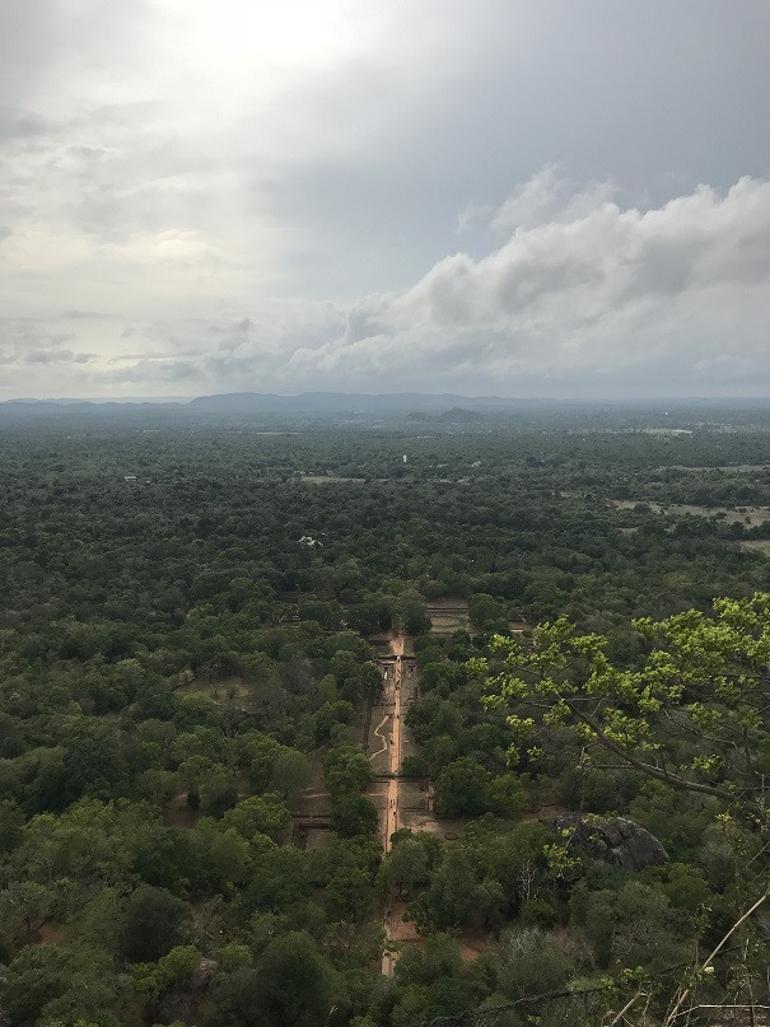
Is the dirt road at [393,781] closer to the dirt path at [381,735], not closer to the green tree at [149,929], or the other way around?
the dirt path at [381,735]

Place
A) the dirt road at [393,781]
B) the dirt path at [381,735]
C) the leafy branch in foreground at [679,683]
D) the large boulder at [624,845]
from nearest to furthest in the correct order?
the leafy branch in foreground at [679,683] < the dirt road at [393,781] < the large boulder at [624,845] < the dirt path at [381,735]

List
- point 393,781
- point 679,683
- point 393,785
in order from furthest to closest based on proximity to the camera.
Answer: point 393,781 → point 393,785 → point 679,683

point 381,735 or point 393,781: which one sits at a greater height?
point 381,735

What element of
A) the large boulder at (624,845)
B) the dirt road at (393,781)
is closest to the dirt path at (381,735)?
the dirt road at (393,781)

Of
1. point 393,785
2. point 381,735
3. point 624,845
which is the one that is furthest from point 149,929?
point 381,735

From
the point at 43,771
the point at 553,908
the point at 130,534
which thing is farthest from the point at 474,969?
the point at 130,534

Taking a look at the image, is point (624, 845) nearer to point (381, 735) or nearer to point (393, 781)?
point (393, 781)
